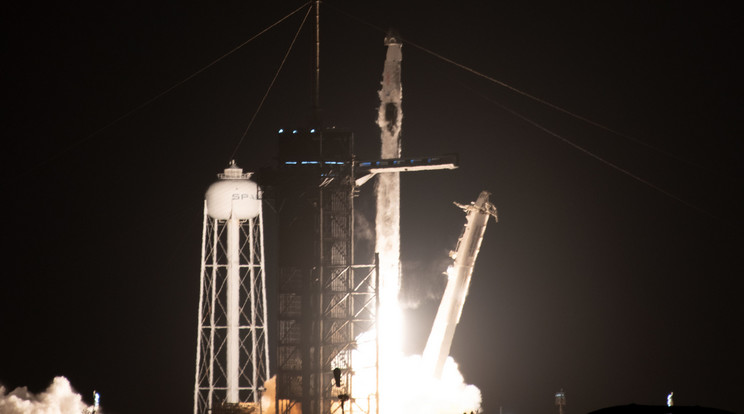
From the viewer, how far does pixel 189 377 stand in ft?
259

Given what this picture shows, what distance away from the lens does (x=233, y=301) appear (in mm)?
65562

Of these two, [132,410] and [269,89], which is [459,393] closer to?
[269,89]

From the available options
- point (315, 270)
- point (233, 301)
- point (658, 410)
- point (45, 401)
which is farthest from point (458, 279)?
point (658, 410)

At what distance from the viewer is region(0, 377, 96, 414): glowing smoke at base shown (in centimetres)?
6259

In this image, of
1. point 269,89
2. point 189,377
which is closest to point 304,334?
point 269,89

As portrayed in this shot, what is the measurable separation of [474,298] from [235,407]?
20901 mm

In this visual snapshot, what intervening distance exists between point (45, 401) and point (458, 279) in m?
19.9

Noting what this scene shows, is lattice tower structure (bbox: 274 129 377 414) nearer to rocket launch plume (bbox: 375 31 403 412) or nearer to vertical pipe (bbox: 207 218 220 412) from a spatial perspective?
rocket launch plume (bbox: 375 31 403 412)

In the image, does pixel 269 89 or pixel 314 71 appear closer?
Result: pixel 314 71

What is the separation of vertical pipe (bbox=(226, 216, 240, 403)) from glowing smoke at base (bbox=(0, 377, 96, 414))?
6607mm

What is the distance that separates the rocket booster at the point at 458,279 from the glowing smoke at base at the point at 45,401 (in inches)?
589

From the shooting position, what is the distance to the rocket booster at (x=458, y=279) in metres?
58.1

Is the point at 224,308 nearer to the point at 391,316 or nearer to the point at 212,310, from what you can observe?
the point at 212,310

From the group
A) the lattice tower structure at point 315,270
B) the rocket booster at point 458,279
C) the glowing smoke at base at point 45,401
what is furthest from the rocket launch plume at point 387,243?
the glowing smoke at base at point 45,401
